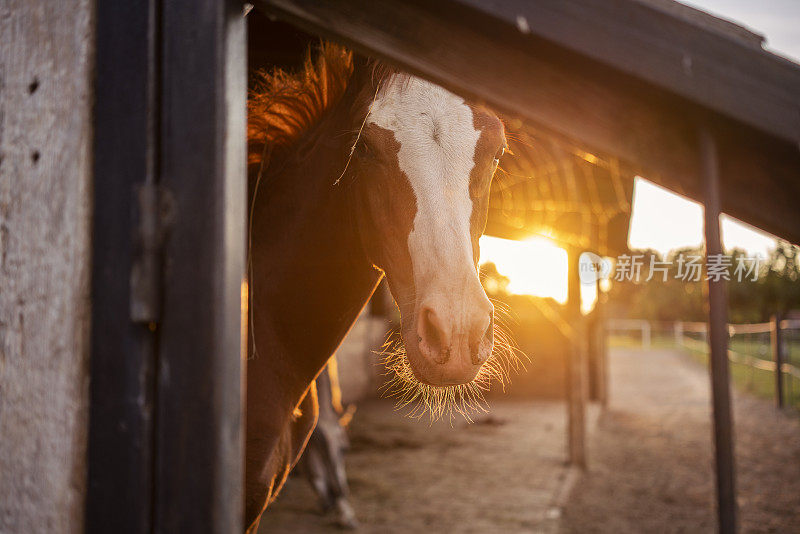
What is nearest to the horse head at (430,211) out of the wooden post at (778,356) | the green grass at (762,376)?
the wooden post at (778,356)

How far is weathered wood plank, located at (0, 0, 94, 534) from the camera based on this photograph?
0.91 m

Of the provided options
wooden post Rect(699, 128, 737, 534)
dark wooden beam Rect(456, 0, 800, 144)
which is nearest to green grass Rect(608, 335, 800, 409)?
wooden post Rect(699, 128, 737, 534)

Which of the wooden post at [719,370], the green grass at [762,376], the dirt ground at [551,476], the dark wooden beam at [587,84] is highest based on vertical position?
the dark wooden beam at [587,84]

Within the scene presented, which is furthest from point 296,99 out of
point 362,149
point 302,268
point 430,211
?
point 430,211

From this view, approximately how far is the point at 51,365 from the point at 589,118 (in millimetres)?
882

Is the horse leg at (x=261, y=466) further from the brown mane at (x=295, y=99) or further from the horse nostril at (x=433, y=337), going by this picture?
the brown mane at (x=295, y=99)

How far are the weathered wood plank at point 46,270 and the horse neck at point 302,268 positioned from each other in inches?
31.0

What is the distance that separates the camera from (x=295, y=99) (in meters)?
1.83

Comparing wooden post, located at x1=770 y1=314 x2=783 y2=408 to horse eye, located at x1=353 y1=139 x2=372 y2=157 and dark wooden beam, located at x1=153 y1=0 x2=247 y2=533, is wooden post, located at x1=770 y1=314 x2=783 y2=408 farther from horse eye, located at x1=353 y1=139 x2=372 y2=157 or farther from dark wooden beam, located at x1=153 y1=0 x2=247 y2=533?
dark wooden beam, located at x1=153 y1=0 x2=247 y2=533

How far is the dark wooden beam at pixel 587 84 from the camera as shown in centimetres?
75

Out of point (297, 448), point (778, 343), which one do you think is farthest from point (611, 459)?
point (297, 448)

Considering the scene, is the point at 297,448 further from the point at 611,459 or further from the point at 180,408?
the point at 611,459

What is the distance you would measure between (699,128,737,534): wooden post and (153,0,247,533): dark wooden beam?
2.15 feet

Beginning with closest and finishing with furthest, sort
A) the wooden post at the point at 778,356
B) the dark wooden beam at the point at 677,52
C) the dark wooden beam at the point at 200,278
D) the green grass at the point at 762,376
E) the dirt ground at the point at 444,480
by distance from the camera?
1. the dark wooden beam at the point at 677,52
2. the dark wooden beam at the point at 200,278
3. the dirt ground at the point at 444,480
4. the wooden post at the point at 778,356
5. the green grass at the point at 762,376
